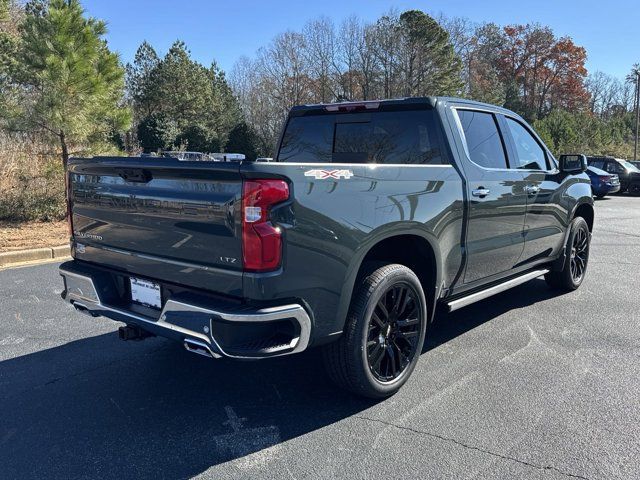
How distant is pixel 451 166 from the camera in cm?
383

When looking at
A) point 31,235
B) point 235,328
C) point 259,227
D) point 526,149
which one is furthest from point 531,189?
point 31,235

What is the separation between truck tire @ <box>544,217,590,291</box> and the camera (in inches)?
229

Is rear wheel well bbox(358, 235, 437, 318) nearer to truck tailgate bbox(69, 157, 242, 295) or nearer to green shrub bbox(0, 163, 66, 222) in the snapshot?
truck tailgate bbox(69, 157, 242, 295)

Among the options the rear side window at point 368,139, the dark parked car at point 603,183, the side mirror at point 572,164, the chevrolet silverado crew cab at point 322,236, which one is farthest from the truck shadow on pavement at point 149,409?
the dark parked car at point 603,183

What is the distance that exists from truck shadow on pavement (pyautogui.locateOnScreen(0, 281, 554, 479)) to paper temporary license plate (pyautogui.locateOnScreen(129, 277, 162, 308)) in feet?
2.25

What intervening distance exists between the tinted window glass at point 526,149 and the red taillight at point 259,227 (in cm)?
288

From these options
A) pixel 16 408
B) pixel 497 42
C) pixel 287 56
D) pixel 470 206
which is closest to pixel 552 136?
pixel 287 56

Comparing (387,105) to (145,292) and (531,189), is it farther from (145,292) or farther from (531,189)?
(145,292)

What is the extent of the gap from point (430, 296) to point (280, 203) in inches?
64.1

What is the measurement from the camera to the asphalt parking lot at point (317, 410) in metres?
2.74

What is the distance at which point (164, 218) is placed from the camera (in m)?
2.98

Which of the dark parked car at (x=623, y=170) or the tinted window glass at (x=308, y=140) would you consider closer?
the tinted window glass at (x=308, y=140)

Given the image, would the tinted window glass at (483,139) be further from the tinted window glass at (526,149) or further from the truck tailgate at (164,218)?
the truck tailgate at (164,218)

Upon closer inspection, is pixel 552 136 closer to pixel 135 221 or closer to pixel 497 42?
pixel 497 42
